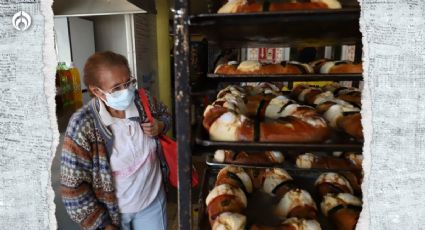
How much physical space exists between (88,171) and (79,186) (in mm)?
80

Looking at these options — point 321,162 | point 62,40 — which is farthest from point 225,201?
point 62,40

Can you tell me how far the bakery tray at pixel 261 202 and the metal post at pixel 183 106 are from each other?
1.21 feet

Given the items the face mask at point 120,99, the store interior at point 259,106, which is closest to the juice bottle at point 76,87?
the store interior at point 259,106

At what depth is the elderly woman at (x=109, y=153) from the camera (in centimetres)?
141

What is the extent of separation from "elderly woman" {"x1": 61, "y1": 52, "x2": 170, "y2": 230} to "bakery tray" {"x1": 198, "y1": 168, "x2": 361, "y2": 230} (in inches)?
15.8

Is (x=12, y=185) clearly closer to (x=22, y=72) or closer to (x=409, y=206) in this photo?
(x=22, y=72)

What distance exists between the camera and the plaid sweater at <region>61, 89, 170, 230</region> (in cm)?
139

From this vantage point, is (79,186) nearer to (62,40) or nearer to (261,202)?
(261,202)

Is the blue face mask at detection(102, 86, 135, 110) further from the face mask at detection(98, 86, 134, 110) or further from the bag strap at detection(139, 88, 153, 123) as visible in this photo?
the bag strap at detection(139, 88, 153, 123)

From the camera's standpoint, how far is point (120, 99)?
1.46 metres

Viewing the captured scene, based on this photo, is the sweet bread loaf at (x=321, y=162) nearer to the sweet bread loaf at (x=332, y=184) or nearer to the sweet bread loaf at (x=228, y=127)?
the sweet bread loaf at (x=332, y=184)

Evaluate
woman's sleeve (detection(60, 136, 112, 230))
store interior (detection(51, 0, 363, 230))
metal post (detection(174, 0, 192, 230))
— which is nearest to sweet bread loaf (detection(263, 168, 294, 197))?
store interior (detection(51, 0, 363, 230))

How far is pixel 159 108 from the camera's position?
179 cm

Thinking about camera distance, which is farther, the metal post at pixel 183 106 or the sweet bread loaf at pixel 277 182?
the sweet bread loaf at pixel 277 182
